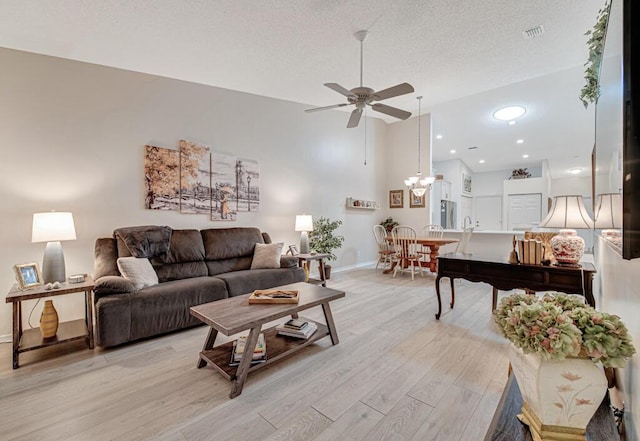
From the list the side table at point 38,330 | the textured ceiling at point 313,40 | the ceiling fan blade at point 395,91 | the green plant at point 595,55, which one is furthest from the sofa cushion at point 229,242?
the green plant at point 595,55

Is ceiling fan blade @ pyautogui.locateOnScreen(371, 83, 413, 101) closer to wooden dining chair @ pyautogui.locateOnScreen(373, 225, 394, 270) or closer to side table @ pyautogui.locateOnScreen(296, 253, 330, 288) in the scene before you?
side table @ pyautogui.locateOnScreen(296, 253, 330, 288)

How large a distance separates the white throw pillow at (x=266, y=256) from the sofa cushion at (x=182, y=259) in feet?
2.21

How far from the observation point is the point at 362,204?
614 cm

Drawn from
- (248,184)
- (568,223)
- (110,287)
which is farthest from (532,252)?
(110,287)

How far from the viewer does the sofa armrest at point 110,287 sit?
2.47m

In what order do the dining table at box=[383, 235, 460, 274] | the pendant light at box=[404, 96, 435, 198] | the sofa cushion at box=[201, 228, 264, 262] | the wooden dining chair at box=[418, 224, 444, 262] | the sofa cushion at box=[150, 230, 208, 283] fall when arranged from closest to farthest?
the sofa cushion at box=[150, 230, 208, 283]
the sofa cushion at box=[201, 228, 264, 262]
the dining table at box=[383, 235, 460, 274]
the pendant light at box=[404, 96, 435, 198]
the wooden dining chair at box=[418, 224, 444, 262]

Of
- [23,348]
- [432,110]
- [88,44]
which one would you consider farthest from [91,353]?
[432,110]

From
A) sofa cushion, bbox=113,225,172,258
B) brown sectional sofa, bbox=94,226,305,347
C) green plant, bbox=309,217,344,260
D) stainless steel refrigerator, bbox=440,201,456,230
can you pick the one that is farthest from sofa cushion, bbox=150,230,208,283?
stainless steel refrigerator, bbox=440,201,456,230

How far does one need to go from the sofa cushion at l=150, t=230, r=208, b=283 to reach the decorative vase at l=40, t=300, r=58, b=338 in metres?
0.90

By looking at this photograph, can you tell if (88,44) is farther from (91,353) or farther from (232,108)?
(91,353)

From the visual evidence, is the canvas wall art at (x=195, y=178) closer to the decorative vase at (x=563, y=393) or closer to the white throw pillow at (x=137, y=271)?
the white throw pillow at (x=137, y=271)

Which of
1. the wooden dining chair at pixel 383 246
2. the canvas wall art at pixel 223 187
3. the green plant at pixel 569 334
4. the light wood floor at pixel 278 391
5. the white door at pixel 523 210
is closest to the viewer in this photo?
the green plant at pixel 569 334

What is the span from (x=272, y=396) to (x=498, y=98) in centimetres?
602

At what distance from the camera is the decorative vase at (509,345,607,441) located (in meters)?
0.72
